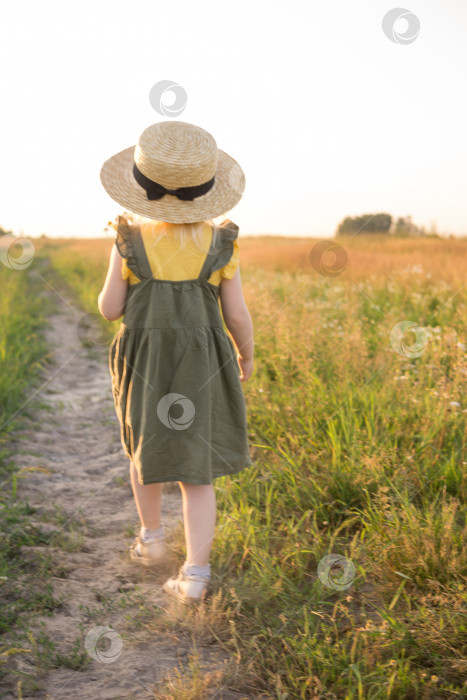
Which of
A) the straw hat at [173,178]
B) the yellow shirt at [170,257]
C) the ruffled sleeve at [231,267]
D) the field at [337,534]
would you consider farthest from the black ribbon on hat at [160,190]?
the field at [337,534]

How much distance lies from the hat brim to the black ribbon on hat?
17 mm

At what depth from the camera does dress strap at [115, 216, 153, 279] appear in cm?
202

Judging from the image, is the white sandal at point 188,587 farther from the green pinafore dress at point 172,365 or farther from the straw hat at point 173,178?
the straw hat at point 173,178

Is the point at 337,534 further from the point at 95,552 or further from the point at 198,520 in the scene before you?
the point at 95,552

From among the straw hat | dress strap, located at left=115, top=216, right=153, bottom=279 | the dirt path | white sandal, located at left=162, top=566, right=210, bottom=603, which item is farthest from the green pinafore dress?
the dirt path

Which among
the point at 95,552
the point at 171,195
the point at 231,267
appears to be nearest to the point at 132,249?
the point at 171,195

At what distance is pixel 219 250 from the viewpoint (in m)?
2.10

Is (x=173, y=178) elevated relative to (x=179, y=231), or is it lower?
elevated

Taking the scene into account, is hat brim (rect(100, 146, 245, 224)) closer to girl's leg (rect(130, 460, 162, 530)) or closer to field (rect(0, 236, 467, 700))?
girl's leg (rect(130, 460, 162, 530))

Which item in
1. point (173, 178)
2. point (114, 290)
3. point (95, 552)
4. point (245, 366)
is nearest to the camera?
point (173, 178)

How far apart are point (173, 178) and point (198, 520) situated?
48.7 inches

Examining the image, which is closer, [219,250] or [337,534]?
[219,250]

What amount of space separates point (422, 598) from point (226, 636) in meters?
0.66

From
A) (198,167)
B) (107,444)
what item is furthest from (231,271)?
(107,444)
